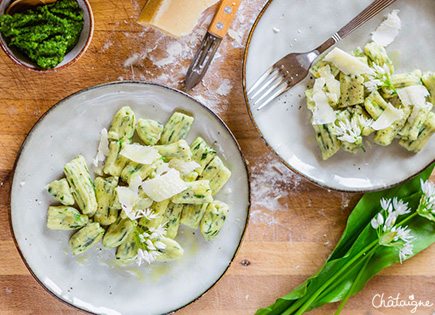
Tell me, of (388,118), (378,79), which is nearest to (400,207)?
(388,118)

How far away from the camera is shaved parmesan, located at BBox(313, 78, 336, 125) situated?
1.23 meters

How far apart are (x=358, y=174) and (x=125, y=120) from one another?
2.20ft

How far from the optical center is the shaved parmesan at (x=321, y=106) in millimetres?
1231

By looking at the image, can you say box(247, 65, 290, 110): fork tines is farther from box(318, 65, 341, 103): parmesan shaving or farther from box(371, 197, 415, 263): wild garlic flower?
box(371, 197, 415, 263): wild garlic flower

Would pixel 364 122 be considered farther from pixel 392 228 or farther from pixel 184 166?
pixel 184 166

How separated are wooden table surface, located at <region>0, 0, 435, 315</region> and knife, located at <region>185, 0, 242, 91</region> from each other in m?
0.03

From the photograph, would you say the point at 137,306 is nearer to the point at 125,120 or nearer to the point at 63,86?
the point at 125,120

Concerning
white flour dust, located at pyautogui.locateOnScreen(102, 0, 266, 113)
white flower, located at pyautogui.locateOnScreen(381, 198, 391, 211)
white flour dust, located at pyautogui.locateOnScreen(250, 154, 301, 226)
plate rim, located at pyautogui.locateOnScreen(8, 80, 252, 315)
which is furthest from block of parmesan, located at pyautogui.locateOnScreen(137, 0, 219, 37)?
white flower, located at pyautogui.locateOnScreen(381, 198, 391, 211)

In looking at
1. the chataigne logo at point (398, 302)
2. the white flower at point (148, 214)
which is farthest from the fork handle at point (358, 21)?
the chataigne logo at point (398, 302)

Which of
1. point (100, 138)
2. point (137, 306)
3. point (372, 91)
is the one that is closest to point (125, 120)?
point (100, 138)

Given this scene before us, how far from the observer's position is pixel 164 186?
119 cm

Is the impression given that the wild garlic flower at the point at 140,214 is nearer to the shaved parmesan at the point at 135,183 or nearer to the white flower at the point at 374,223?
the shaved parmesan at the point at 135,183

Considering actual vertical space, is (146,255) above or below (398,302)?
above

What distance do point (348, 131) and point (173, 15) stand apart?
1.86 feet
